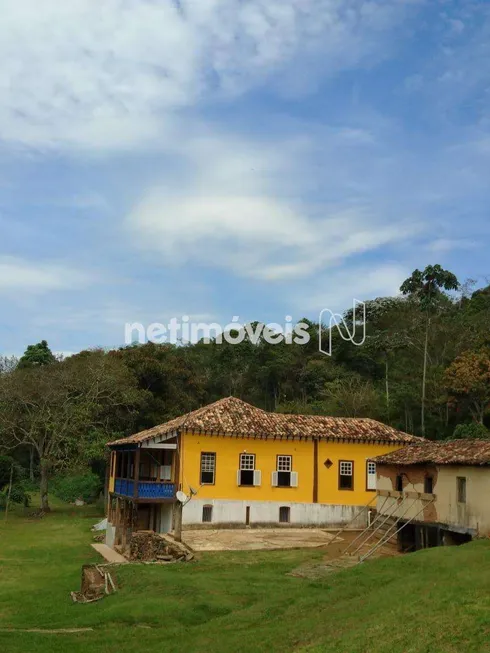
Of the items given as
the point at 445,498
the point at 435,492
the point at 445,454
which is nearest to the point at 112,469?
the point at 435,492

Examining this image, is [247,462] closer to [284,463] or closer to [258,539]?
[284,463]

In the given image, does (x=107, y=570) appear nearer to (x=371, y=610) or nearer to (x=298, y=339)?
(x=371, y=610)

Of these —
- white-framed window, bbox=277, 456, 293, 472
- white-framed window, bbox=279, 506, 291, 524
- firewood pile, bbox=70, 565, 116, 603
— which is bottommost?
firewood pile, bbox=70, 565, 116, 603

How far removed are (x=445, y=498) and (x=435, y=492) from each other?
2.28 ft

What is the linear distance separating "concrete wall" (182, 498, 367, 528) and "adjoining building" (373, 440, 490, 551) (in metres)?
4.21

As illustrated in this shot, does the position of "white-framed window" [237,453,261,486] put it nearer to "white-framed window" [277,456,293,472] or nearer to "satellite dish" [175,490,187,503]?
"white-framed window" [277,456,293,472]

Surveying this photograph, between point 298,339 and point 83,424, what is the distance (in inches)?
1367

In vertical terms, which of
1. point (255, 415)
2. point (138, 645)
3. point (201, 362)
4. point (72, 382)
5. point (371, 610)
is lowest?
point (138, 645)

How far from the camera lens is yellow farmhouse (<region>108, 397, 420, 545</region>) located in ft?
101

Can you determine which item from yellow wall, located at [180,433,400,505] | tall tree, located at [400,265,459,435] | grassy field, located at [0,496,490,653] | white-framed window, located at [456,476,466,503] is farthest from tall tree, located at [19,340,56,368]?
white-framed window, located at [456,476,466,503]

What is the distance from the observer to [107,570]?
2127cm

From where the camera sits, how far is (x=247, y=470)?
32312 mm

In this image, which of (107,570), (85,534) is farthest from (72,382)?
(107,570)

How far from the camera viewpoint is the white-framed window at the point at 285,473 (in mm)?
32875
